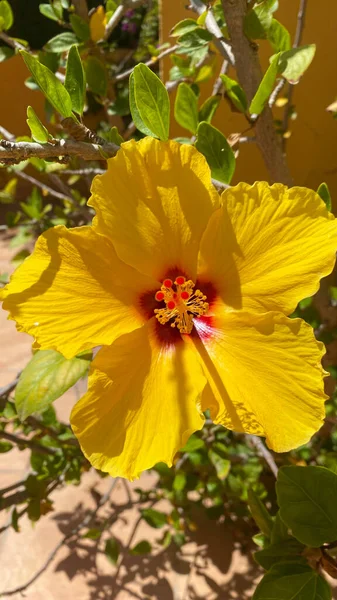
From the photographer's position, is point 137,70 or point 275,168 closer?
point 137,70

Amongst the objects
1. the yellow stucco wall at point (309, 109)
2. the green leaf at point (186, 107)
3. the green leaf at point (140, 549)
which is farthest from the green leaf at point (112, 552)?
the yellow stucco wall at point (309, 109)

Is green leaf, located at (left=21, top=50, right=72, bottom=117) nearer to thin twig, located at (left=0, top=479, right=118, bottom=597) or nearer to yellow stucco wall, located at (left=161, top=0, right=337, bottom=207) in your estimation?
thin twig, located at (left=0, top=479, right=118, bottom=597)

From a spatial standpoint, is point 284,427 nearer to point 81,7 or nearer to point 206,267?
point 206,267

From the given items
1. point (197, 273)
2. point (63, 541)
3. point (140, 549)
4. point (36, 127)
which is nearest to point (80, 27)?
point (36, 127)

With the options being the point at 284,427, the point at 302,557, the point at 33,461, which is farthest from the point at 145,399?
the point at 33,461

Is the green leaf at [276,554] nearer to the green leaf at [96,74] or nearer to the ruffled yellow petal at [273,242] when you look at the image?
the ruffled yellow petal at [273,242]

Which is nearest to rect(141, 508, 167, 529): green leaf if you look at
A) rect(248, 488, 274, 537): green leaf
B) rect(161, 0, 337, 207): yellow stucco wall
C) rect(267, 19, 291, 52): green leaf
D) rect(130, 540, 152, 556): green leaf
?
rect(130, 540, 152, 556): green leaf
